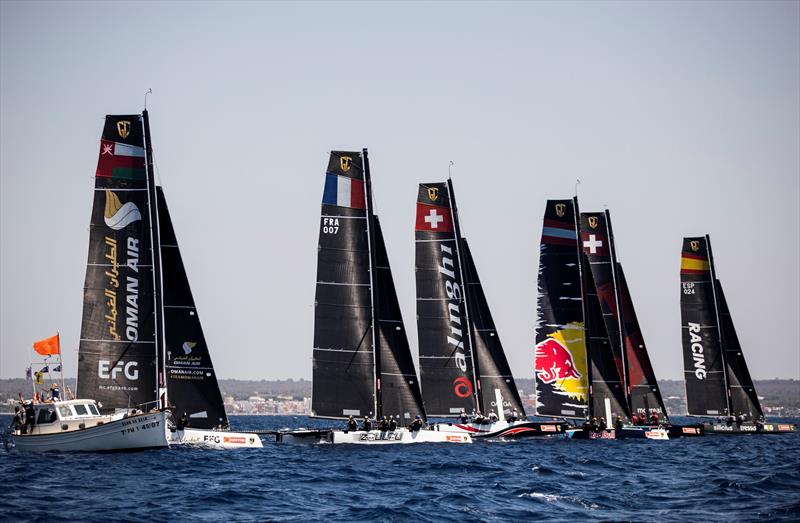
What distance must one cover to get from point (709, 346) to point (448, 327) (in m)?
24.3

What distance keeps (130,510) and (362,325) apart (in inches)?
941

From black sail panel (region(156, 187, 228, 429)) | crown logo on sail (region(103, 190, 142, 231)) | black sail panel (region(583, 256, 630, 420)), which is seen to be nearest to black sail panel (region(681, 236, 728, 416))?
black sail panel (region(583, 256, 630, 420))

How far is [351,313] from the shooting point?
170ft

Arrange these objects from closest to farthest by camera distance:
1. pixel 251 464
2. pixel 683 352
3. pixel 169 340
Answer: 1. pixel 251 464
2. pixel 169 340
3. pixel 683 352

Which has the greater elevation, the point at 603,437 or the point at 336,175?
the point at 336,175

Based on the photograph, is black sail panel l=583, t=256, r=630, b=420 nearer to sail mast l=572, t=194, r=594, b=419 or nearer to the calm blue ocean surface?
sail mast l=572, t=194, r=594, b=419

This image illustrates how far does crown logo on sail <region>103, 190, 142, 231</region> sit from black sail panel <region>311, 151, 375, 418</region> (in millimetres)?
8983

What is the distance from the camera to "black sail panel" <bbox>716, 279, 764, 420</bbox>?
73250mm

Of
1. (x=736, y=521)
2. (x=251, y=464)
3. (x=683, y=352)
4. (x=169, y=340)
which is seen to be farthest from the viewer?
(x=683, y=352)

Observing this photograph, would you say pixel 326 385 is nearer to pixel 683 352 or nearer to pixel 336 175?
pixel 336 175

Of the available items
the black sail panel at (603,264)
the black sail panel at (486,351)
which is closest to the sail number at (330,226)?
the black sail panel at (486,351)

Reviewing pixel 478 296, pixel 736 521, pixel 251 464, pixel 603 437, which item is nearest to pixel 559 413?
pixel 603 437

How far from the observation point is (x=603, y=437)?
60.2 metres

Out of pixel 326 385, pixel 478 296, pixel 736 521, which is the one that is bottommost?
pixel 736 521
